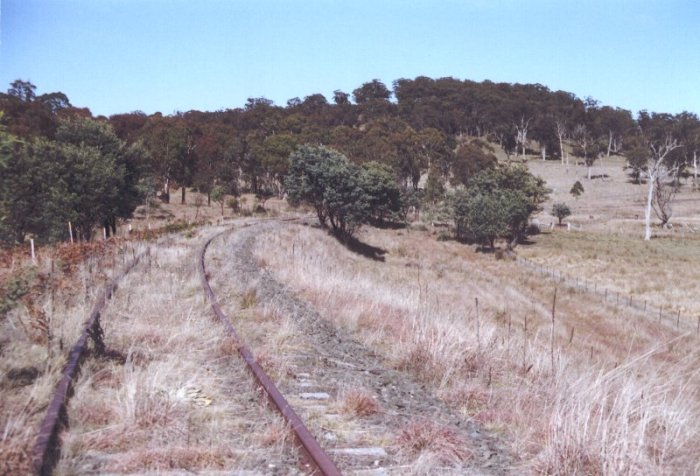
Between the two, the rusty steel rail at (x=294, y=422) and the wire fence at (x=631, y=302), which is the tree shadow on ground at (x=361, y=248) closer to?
the wire fence at (x=631, y=302)

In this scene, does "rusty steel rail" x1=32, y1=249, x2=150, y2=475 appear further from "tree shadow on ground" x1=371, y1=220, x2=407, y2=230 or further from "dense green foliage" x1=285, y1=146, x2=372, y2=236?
"tree shadow on ground" x1=371, y1=220, x2=407, y2=230

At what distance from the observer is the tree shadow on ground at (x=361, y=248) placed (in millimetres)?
43688

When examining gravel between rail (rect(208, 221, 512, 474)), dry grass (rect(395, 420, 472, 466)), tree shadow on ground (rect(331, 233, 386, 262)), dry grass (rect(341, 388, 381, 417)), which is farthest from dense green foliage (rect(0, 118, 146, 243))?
dry grass (rect(395, 420, 472, 466))

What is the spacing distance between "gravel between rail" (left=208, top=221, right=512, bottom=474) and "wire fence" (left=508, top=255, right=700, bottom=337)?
62.4ft

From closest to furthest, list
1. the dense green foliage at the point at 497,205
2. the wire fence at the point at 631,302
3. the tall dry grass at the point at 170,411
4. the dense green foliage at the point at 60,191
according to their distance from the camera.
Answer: the tall dry grass at the point at 170,411, the wire fence at the point at 631,302, the dense green foliage at the point at 60,191, the dense green foliage at the point at 497,205

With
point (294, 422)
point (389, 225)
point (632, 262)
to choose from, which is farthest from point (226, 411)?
point (389, 225)

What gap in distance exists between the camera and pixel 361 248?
45812 millimetres

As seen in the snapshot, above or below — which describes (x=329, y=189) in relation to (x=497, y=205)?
above

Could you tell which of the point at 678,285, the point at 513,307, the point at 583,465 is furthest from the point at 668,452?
the point at 678,285

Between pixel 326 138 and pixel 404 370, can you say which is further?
pixel 326 138

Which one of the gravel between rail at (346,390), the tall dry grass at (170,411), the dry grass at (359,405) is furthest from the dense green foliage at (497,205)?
the dry grass at (359,405)

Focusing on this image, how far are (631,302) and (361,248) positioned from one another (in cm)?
2047

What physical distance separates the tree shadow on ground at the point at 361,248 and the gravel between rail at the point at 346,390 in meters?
33.7

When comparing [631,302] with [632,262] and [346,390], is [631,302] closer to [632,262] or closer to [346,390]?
[632,262]
